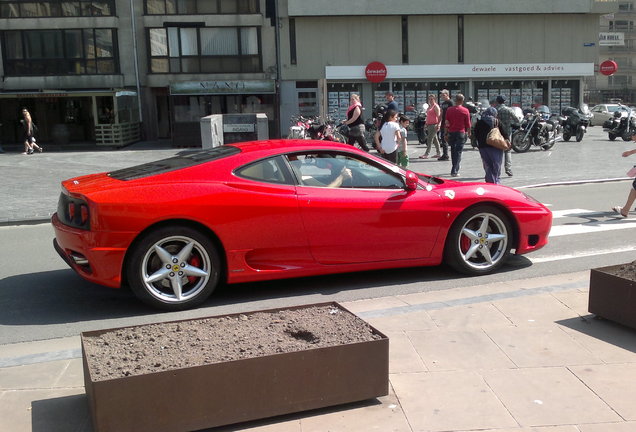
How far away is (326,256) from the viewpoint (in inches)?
254

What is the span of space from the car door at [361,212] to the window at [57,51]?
2984 centimetres

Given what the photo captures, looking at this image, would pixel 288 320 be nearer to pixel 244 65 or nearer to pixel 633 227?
pixel 633 227

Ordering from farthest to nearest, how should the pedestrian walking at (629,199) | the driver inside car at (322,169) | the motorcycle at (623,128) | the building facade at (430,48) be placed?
the building facade at (430,48) → the motorcycle at (623,128) → the pedestrian walking at (629,199) → the driver inside car at (322,169)

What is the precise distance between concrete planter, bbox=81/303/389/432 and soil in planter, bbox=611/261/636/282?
88.6 inches

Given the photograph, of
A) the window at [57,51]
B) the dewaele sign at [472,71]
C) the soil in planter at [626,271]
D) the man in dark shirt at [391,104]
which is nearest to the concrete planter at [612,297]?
the soil in planter at [626,271]

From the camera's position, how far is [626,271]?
5.30 m

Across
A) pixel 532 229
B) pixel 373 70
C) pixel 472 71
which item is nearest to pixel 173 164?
pixel 532 229

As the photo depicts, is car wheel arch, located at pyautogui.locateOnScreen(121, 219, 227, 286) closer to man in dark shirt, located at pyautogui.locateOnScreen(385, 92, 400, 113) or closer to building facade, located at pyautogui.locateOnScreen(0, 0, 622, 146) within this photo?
man in dark shirt, located at pyautogui.locateOnScreen(385, 92, 400, 113)

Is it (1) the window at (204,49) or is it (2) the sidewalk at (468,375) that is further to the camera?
(1) the window at (204,49)

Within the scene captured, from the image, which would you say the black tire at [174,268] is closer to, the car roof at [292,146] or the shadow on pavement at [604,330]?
the car roof at [292,146]

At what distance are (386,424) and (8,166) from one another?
773 inches

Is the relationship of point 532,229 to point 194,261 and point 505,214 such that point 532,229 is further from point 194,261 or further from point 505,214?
point 194,261

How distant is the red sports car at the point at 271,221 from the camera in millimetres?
5883

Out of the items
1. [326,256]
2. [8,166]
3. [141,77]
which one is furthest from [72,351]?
[141,77]
